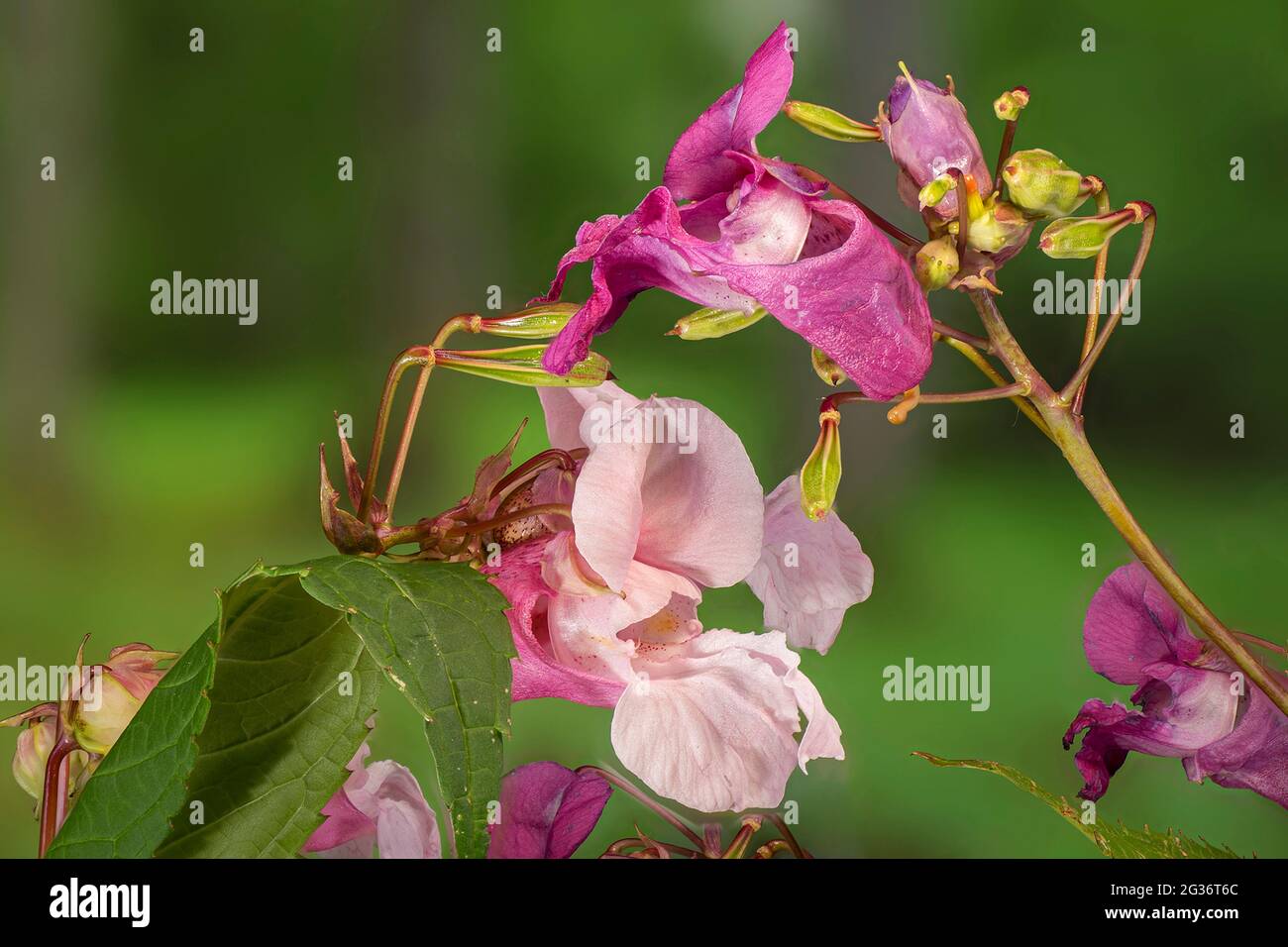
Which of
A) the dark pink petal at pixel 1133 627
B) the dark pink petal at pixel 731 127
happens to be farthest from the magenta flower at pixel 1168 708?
the dark pink petal at pixel 731 127

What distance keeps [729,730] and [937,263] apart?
0.08 meters

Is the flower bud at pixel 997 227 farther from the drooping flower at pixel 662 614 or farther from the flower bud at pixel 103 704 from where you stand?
the flower bud at pixel 103 704

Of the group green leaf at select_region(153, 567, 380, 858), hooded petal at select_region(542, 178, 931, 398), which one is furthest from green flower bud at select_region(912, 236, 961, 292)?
green leaf at select_region(153, 567, 380, 858)

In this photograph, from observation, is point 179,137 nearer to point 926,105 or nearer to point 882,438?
point 882,438

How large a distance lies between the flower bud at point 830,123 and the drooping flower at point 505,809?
0.39ft

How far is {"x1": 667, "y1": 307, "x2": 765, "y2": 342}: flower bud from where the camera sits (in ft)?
0.65

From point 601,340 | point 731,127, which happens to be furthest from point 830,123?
point 601,340

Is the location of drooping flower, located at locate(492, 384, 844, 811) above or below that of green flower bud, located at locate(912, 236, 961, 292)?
below

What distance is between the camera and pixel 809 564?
23 centimetres

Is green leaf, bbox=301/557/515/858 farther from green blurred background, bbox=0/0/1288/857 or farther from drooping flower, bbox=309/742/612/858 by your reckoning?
green blurred background, bbox=0/0/1288/857

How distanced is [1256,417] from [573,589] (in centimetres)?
45

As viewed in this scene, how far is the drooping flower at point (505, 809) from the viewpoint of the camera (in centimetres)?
22

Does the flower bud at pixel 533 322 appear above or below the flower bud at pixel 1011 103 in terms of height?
below

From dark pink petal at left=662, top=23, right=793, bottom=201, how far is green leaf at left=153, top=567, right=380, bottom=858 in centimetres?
9
